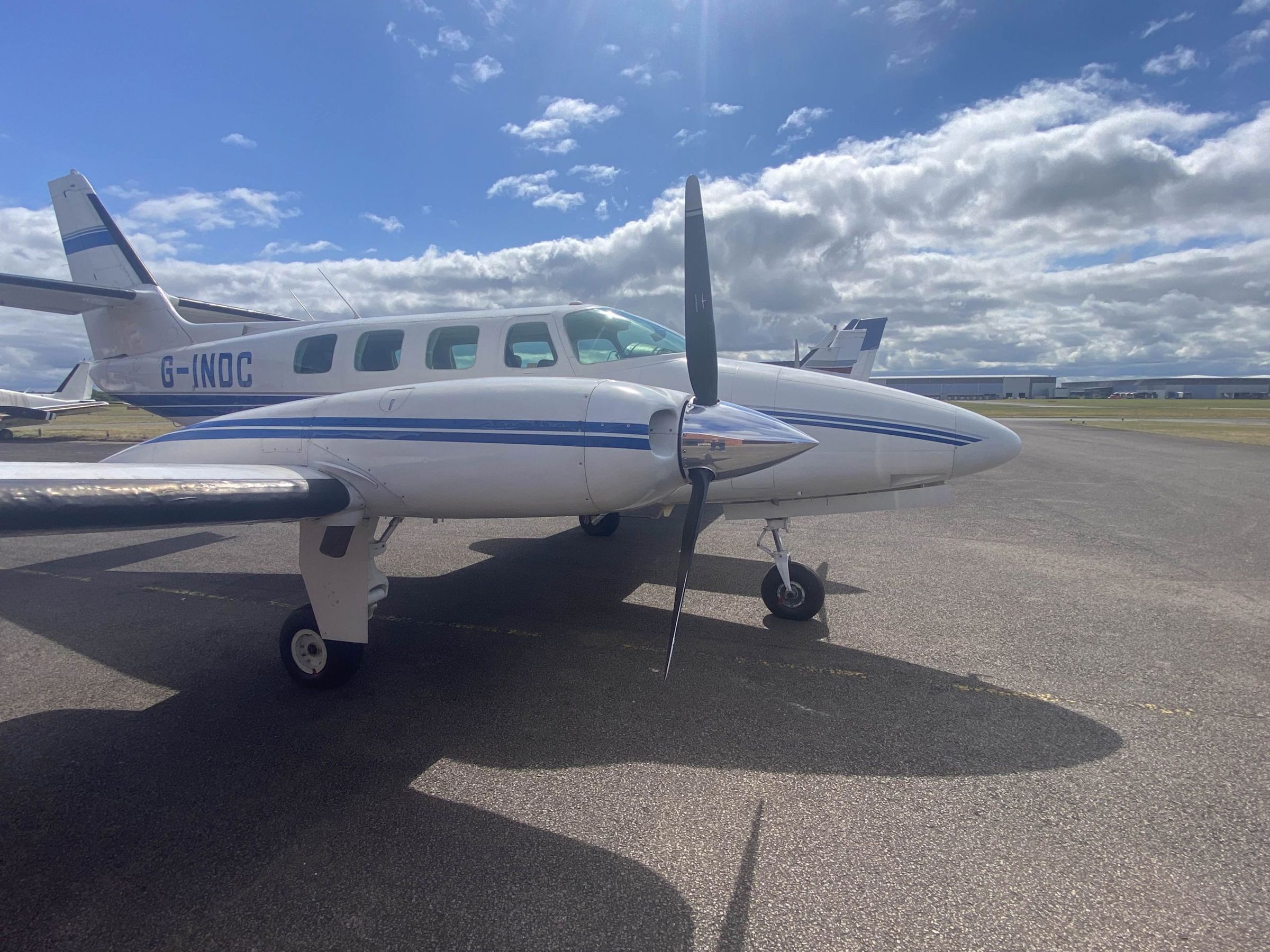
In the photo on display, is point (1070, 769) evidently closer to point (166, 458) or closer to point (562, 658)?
point (562, 658)

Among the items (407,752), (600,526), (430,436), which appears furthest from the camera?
(600,526)

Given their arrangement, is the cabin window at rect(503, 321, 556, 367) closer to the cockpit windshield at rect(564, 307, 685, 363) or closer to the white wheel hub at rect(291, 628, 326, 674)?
the cockpit windshield at rect(564, 307, 685, 363)

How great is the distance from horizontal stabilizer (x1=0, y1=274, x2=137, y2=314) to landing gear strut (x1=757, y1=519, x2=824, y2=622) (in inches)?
320

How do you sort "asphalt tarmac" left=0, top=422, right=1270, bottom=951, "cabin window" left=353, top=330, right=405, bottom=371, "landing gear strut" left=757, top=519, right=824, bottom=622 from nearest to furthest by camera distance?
"asphalt tarmac" left=0, top=422, right=1270, bottom=951, "landing gear strut" left=757, top=519, right=824, bottom=622, "cabin window" left=353, top=330, right=405, bottom=371

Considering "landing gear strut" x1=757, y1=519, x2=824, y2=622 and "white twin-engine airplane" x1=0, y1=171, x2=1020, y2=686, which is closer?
"white twin-engine airplane" x1=0, y1=171, x2=1020, y2=686

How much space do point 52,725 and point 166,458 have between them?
1.84 meters

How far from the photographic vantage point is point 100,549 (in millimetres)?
9219

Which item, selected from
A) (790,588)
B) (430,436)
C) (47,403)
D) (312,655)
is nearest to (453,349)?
(430,436)

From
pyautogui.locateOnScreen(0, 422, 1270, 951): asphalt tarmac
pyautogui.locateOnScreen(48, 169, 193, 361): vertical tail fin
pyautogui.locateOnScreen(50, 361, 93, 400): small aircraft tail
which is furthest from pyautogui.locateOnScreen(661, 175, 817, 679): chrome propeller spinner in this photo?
pyautogui.locateOnScreen(50, 361, 93, 400): small aircraft tail

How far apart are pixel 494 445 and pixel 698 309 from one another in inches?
65.8

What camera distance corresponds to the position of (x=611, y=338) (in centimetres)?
606

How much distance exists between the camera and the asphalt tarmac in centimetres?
256

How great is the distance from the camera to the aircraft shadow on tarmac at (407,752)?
2.57m

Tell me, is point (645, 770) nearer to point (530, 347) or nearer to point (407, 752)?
point (407, 752)
